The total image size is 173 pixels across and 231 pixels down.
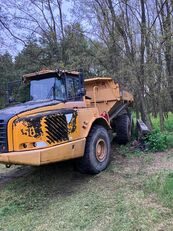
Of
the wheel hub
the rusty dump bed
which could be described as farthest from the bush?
the wheel hub

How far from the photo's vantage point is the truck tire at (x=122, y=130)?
9984 mm

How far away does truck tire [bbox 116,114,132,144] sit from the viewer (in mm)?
9984

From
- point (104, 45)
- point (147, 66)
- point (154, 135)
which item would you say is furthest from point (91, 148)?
point (104, 45)

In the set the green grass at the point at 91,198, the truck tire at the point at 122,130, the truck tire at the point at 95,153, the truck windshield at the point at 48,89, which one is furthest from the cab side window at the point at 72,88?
the truck tire at the point at 122,130

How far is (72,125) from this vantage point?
251 inches

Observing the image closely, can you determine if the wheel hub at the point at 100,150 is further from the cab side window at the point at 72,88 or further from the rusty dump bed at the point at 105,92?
the rusty dump bed at the point at 105,92

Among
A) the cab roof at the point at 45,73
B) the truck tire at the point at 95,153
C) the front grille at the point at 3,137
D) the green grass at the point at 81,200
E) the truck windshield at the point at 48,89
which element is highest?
the cab roof at the point at 45,73

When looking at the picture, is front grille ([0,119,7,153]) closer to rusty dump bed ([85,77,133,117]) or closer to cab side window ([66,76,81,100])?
cab side window ([66,76,81,100])

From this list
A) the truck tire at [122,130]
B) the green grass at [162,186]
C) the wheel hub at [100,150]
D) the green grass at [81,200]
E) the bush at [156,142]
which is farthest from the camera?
the truck tire at [122,130]

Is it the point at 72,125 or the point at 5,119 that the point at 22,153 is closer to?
A: the point at 5,119

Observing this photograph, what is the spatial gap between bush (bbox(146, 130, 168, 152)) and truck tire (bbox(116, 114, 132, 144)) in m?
0.85

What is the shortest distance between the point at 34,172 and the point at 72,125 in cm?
183

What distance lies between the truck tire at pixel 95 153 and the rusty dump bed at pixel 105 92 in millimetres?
1883

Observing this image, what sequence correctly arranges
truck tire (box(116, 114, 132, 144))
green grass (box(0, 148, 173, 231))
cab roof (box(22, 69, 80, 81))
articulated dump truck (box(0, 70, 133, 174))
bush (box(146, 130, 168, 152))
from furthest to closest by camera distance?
truck tire (box(116, 114, 132, 144)) < bush (box(146, 130, 168, 152)) < cab roof (box(22, 69, 80, 81)) < articulated dump truck (box(0, 70, 133, 174)) < green grass (box(0, 148, 173, 231))
